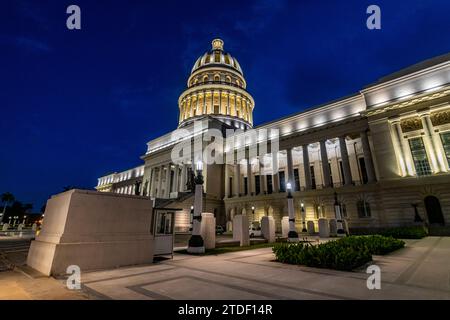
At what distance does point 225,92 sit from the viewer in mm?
59094

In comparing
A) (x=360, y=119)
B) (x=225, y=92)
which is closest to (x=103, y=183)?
(x=225, y=92)

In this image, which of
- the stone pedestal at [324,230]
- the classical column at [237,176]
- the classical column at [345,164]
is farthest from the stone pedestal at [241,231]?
the classical column at [237,176]

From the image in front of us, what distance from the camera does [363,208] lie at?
96.6 feet

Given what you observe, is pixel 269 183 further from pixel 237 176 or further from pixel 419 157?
pixel 419 157

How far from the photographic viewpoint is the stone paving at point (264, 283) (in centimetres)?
485

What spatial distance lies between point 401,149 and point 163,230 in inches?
1167

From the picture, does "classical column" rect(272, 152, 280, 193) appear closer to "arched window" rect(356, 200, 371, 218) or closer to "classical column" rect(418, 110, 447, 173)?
"arched window" rect(356, 200, 371, 218)

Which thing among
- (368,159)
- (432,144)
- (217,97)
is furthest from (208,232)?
(217,97)

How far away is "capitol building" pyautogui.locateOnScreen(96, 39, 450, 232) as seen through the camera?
25.0m

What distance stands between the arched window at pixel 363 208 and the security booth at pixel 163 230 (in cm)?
2759

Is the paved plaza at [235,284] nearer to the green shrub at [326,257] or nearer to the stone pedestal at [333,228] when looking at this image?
the green shrub at [326,257]

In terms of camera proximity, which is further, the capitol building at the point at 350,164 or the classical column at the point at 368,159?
the classical column at the point at 368,159
